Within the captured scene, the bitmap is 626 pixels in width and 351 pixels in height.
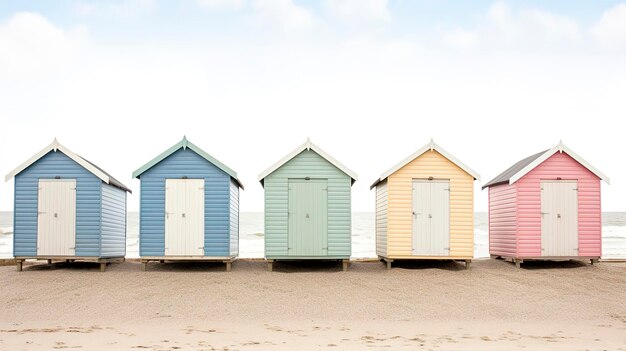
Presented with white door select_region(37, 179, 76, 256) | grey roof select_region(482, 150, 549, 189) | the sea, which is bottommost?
the sea

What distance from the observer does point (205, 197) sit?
1952 centimetres

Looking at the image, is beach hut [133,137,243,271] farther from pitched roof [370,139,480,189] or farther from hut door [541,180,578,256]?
hut door [541,180,578,256]

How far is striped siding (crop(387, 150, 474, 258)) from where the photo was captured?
19.8 m

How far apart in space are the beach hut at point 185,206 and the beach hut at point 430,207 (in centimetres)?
437

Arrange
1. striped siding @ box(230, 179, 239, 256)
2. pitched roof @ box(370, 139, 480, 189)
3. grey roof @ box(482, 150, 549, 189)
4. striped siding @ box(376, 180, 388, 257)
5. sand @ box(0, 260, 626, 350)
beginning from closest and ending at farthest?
sand @ box(0, 260, 626, 350)
pitched roof @ box(370, 139, 480, 189)
striped siding @ box(230, 179, 239, 256)
striped siding @ box(376, 180, 388, 257)
grey roof @ box(482, 150, 549, 189)

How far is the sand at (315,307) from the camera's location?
13.1m

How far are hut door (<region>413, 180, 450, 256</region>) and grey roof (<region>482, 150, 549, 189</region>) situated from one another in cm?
212

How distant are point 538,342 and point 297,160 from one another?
28.2 ft

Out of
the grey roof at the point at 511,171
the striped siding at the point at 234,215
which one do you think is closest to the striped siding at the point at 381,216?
the grey roof at the point at 511,171

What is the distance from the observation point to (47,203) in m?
19.7

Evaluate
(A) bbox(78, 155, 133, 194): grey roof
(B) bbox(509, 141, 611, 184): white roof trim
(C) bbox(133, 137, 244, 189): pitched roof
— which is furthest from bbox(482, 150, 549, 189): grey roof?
(A) bbox(78, 155, 133, 194): grey roof

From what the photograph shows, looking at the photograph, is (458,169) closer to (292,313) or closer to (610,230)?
(292,313)

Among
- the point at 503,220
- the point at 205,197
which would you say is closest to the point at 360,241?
the point at 503,220

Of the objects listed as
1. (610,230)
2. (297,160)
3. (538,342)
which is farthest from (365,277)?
(610,230)
